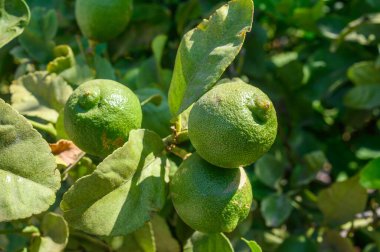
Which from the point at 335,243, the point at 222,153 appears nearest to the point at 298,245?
the point at 335,243

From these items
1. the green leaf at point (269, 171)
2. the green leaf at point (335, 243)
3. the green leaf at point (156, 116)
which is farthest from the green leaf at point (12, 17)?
the green leaf at point (335, 243)

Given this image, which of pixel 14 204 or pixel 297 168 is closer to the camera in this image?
pixel 14 204

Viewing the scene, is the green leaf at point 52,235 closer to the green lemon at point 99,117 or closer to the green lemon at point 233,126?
the green lemon at point 99,117

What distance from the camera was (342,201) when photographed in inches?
50.3

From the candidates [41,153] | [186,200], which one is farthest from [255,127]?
[41,153]

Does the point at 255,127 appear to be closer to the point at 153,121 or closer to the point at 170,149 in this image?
the point at 170,149

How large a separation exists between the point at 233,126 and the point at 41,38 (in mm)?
704

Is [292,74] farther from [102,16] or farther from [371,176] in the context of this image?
[102,16]

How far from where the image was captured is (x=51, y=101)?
1057 mm

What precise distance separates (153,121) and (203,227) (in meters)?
0.28

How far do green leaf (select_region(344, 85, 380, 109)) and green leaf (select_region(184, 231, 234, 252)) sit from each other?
64 centimetres

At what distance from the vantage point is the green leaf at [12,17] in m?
0.96

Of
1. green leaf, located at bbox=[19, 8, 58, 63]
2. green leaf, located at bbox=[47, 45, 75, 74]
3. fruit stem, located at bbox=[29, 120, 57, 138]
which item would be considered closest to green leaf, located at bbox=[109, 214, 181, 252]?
fruit stem, located at bbox=[29, 120, 57, 138]

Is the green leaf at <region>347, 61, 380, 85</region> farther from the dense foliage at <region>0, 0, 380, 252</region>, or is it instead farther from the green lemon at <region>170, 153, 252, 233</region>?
the green lemon at <region>170, 153, 252, 233</region>
